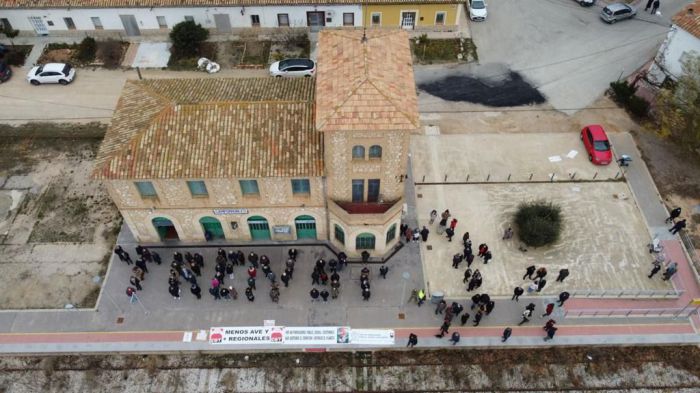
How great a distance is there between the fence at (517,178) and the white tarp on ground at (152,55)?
77.8ft

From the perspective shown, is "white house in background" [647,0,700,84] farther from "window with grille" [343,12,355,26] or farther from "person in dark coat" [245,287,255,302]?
"person in dark coat" [245,287,255,302]

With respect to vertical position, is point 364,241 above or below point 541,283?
above

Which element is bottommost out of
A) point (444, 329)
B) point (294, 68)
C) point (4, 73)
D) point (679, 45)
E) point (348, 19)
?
point (444, 329)

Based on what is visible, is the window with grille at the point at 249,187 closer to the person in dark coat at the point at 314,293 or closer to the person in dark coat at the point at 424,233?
the person in dark coat at the point at 314,293

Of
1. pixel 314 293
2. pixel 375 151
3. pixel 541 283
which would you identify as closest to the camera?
pixel 375 151

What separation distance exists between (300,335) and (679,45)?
31497mm

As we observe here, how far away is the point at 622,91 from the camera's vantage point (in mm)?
37906

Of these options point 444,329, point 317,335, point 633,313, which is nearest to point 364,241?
point 317,335

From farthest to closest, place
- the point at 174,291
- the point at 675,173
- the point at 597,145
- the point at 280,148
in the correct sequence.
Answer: the point at 597,145 < the point at 675,173 < the point at 174,291 < the point at 280,148

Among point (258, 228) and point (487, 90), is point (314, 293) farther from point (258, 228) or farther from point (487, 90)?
point (487, 90)

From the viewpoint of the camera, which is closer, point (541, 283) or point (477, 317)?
point (477, 317)

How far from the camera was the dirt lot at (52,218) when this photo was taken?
28984mm

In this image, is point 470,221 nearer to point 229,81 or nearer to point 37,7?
point 229,81

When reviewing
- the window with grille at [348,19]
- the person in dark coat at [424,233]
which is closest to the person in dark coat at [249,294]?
the person in dark coat at [424,233]
